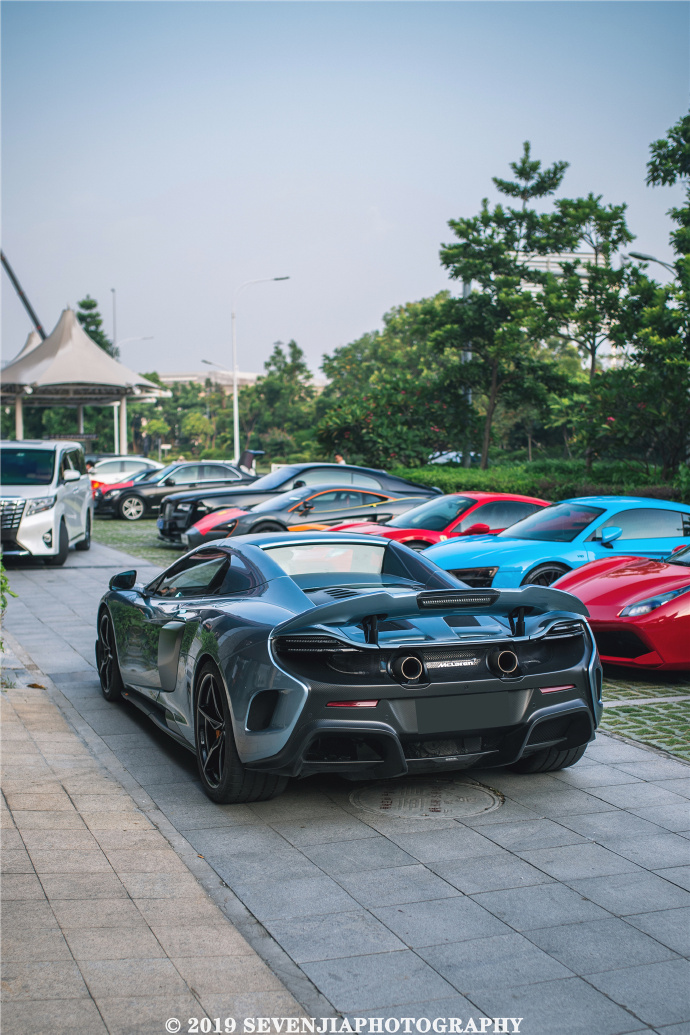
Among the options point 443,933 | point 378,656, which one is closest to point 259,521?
point 378,656

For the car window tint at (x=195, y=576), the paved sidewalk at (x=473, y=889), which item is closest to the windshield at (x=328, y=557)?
the car window tint at (x=195, y=576)

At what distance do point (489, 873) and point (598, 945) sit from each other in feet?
2.23

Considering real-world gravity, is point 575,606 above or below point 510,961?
above

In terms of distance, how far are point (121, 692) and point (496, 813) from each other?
9.97ft

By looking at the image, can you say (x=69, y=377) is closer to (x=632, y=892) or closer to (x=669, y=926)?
(x=632, y=892)

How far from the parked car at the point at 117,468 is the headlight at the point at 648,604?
23.7m

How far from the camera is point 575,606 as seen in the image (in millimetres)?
4879

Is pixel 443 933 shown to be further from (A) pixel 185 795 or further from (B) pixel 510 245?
(B) pixel 510 245

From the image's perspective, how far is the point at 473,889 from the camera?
3.76 meters

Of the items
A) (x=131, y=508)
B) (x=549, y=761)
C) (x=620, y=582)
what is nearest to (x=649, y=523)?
(x=620, y=582)

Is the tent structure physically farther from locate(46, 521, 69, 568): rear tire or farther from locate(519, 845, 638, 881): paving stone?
locate(519, 845, 638, 881): paving stone

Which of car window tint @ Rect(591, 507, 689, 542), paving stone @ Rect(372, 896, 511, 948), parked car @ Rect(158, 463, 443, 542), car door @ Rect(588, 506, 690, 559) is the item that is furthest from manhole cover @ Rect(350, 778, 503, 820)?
parked car @ Rect(158, 463, 443, 542)

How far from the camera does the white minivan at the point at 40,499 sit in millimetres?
14683

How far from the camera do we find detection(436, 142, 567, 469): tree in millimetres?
26172
